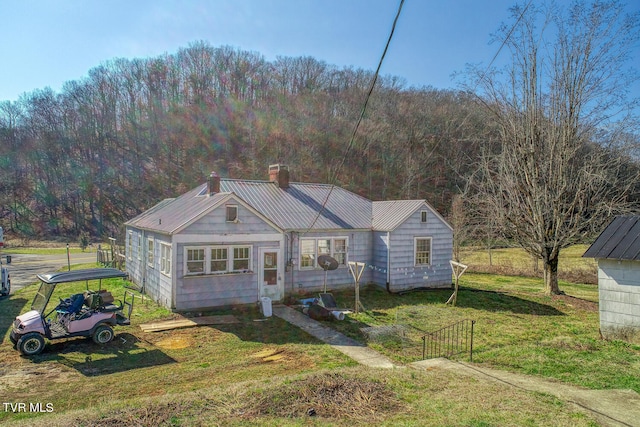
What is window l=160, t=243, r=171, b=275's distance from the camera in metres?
14.0

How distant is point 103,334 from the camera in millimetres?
10477

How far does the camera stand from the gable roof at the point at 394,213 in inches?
717

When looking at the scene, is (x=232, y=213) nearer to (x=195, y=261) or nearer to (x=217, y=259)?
(x=217, y=259)

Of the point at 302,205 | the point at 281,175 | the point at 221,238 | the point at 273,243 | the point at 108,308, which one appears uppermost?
the point at 281,175

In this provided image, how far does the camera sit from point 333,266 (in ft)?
55.4

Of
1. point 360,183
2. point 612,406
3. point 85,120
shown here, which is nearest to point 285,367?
point 612,406

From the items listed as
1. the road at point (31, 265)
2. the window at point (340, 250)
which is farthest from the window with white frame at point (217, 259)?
the road at point (31, 265)

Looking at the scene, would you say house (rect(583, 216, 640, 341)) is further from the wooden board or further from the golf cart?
the golf cart

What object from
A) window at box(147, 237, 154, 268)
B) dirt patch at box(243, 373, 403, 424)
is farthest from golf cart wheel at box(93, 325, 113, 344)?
window at box(147, 237, 154, 268)

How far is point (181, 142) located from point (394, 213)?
43.8 m

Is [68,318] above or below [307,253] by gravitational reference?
below

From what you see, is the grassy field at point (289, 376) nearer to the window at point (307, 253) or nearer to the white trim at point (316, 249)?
the white trim at point (316, 249)

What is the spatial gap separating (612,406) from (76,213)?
174 ft

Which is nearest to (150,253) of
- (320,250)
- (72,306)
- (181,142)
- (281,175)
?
(72,306)
